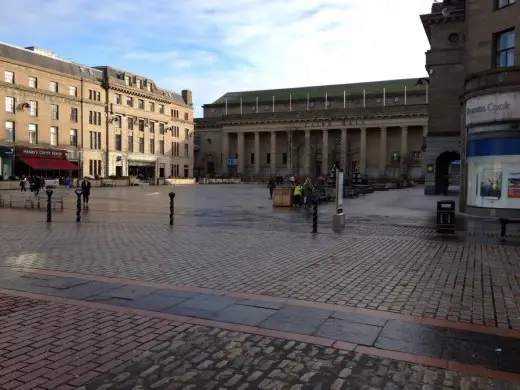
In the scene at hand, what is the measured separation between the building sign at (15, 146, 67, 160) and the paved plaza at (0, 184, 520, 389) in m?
53.7

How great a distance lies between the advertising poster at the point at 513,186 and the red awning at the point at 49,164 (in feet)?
184

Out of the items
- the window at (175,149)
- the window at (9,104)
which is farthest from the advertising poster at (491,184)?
the window at (175,149)

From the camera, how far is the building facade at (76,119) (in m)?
61.0

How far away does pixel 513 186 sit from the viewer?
20.0 meters

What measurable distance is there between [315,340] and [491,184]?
59.3 ft

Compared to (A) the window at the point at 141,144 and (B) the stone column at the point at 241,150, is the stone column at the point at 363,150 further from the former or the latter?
(A) the window at the point at 141,144

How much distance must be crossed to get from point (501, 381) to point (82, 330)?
447 cm

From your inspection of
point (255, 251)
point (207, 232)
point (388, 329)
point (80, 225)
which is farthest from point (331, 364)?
point (80, 225)

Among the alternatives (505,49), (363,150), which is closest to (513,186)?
(505,49)

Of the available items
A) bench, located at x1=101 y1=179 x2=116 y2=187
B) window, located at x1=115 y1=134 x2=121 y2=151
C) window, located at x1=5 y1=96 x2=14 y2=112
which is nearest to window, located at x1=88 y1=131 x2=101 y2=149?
window, located at x1=115 y1=134 x2=121 y2=151

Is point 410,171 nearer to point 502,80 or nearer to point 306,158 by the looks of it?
point 306,158

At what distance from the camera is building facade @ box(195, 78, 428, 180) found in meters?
101

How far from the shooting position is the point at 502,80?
20.2 m

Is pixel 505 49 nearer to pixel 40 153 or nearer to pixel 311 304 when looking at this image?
pixel 311 304
